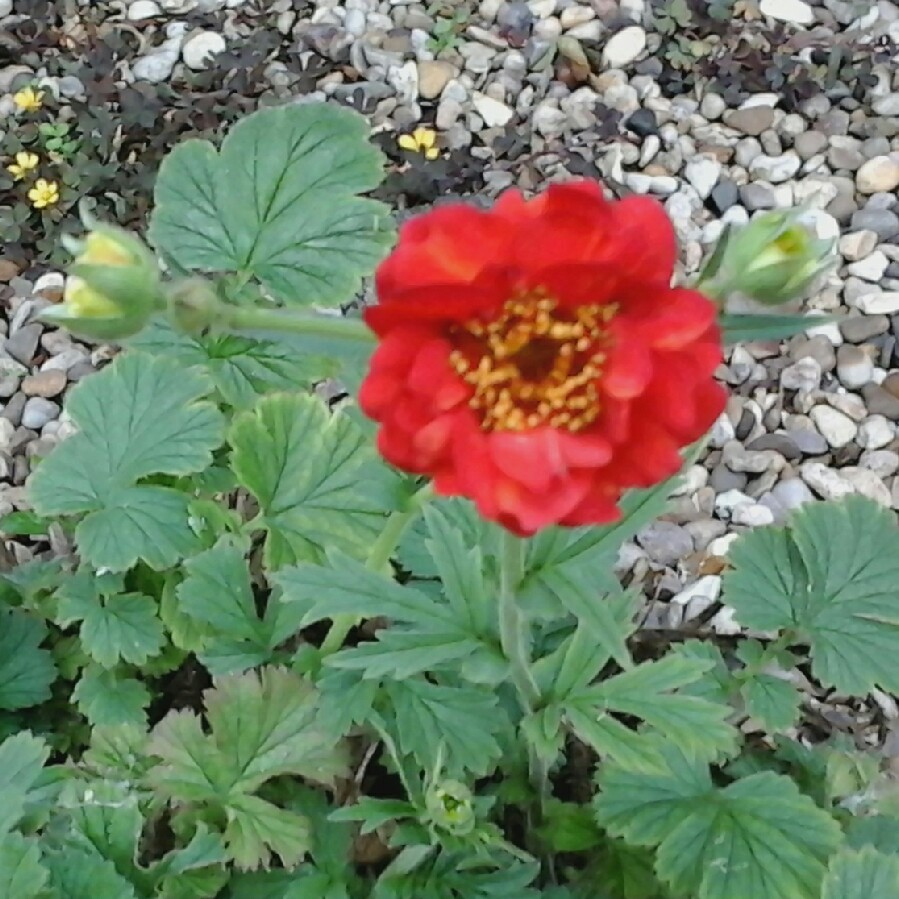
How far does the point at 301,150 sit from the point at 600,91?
2.99ft

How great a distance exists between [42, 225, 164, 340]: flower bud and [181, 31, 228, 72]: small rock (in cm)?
146

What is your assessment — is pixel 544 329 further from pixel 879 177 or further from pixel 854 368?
pixel 879 177

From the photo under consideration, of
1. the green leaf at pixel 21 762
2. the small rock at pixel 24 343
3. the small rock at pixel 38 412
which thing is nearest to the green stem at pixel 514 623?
the green leaf at pixel 21 762

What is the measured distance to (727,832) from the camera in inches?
43.5

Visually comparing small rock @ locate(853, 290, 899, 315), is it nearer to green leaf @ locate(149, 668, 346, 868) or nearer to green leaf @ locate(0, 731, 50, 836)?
green leaf @ locate(149, 668, 346, 868)

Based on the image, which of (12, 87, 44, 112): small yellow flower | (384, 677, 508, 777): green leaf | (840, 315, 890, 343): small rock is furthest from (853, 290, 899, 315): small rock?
(12, 87, 44, 112): small yellow flower

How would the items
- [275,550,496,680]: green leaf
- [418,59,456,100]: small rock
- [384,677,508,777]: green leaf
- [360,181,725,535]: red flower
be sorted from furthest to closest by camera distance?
1. [418,59,456,100]: small rock
2. [384,677,508,777]: green leaf
3. [275,550,496,680]: green leaf
4. [360,181,725,535]: red flower

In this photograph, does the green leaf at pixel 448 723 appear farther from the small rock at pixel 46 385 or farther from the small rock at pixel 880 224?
the small rock at pixel 880 224

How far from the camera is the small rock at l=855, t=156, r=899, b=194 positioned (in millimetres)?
1943

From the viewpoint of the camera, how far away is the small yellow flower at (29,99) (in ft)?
6.51

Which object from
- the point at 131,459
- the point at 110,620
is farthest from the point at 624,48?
the point at 110,620

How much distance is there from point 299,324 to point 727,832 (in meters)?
0.67

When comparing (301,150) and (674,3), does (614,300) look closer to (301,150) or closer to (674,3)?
(301,150)

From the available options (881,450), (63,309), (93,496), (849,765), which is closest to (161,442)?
(93,496)
